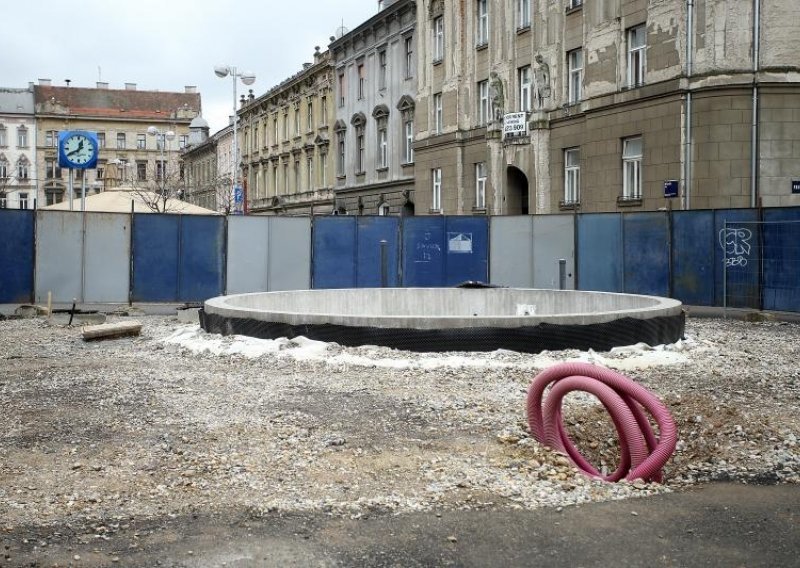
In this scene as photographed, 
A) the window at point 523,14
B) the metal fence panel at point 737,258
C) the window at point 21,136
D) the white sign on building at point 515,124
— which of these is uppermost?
the window at point 21,136

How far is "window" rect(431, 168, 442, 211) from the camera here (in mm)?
38469

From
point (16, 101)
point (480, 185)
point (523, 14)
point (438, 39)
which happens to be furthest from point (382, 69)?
point (16, 101)

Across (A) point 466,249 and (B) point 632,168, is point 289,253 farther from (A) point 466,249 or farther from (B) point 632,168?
(B) point 632,168

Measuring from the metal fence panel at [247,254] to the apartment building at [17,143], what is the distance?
260 feet

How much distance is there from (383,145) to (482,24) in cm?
1107

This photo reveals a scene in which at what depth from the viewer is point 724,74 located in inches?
932

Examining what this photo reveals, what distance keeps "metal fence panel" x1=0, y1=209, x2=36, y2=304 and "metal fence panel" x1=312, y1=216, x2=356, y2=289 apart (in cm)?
738

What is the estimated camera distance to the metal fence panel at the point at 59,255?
23.2 metres

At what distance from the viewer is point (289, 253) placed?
25203 millimetres

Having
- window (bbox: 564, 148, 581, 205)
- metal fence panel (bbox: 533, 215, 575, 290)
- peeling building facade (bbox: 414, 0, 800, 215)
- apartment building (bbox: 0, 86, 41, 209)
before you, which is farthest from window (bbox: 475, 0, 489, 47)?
apartment building (bbox: 0, 86, 41, 209)

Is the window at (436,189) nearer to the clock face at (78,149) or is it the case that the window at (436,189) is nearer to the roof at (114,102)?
the clock face at (78,149)

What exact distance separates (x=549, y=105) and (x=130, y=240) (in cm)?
1481

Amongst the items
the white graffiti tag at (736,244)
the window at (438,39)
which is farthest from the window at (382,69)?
the white graffiti tag at (736,244)

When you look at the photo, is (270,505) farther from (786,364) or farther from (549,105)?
(549,105)
